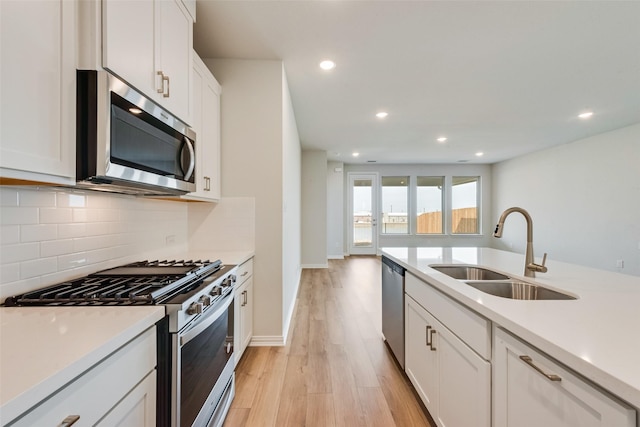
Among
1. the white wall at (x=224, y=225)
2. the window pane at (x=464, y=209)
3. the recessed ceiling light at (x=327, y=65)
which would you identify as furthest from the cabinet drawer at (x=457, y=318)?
the window pane at (x=464, y=209)

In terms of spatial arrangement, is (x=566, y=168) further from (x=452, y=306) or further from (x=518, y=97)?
(x=452, y=306)

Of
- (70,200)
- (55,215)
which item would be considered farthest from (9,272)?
(70,200)

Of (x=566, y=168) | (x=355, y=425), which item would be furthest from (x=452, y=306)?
(x=566, y=168)

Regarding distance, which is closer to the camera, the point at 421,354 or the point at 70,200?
the point at 70,200

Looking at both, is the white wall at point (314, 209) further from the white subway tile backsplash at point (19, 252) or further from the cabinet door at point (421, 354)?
the white subway tile backsplash at point (19, 252)

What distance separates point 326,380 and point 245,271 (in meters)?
1.03

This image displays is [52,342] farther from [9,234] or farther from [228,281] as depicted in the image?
[228,281]

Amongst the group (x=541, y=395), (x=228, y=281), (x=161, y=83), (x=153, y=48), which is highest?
(x=153, y=48)

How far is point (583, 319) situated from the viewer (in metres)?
0.89

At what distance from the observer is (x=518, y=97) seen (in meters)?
3.47

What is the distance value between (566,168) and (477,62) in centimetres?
467

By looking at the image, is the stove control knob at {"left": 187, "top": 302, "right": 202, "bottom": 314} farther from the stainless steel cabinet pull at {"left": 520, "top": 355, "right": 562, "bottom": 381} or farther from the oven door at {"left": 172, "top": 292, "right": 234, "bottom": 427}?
the stainless steel cabinet pull at {"left": 520, "top": 355, "right": 562, "bottom": 381}

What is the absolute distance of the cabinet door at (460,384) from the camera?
1.08m

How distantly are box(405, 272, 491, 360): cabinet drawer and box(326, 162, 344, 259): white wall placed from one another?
574cm
